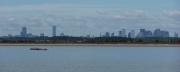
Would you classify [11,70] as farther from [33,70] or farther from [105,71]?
[105,71]

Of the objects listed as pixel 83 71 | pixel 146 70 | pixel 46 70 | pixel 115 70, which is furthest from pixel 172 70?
pixel 46 70

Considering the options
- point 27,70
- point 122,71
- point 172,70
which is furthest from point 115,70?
point 27,70

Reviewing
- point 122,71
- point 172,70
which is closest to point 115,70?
point 122,71

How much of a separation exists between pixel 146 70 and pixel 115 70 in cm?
418

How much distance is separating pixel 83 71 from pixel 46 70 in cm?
501

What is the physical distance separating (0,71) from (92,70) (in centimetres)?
1170

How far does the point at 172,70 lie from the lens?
200 ft

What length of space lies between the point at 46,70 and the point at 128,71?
34.6ft

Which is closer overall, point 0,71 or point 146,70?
point 0,71

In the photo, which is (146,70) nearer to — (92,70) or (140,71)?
(140,71)

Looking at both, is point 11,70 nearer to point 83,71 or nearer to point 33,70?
point 33,70

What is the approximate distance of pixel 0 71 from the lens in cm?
5775

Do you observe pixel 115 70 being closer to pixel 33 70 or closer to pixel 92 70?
pixel 92 70

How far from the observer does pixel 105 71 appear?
5919 centimetres
